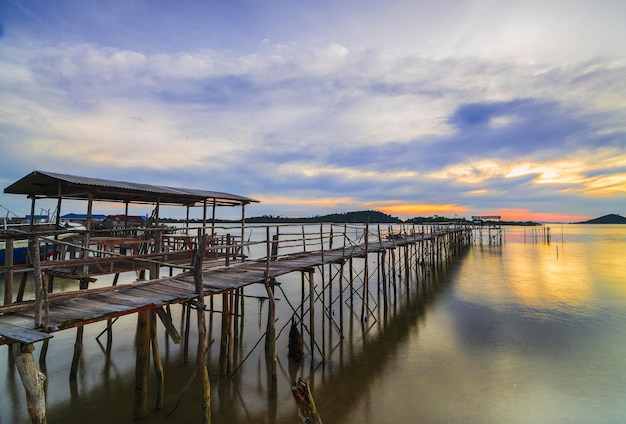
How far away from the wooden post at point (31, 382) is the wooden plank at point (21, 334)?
0.10m

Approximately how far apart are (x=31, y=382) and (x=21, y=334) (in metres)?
0.64

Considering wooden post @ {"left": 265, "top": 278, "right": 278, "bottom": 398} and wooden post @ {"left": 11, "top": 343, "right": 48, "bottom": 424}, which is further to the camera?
wooden post @ {"left": 265, "top": 278, "right": 278, "bottom": 398}

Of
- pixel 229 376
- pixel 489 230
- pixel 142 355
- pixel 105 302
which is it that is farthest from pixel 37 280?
pixel 489 230

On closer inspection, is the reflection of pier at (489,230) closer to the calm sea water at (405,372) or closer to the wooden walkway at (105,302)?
the calm sea water at (405,372)

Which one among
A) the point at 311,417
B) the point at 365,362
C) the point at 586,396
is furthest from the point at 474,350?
the point at 311,417

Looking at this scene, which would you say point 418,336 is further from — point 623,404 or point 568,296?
point 568,296

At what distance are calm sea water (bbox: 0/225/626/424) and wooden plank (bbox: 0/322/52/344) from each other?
390 centimetres

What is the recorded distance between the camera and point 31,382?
3.91 metres

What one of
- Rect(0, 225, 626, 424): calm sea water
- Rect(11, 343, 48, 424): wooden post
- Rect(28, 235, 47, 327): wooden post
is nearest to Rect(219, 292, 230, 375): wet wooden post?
Rect(0, 225, 626, 424): calm sea water

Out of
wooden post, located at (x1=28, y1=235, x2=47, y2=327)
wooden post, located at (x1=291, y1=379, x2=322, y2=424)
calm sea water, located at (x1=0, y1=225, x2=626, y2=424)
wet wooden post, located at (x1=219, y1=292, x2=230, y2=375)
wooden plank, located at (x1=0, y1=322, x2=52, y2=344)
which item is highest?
wooden post, located at (x1=28, y1=235, x2=47, y2=327)

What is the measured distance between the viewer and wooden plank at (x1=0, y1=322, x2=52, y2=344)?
3.90 metres

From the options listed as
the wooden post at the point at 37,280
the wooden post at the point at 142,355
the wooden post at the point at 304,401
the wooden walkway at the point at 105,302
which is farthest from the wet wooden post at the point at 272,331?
the wooden post at the point at 37,280

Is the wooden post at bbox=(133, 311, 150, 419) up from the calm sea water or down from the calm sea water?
up

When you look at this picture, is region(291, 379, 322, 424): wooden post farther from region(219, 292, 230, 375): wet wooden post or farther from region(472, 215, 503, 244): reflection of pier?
region(472, 215, 503, 244): reflection of pier
